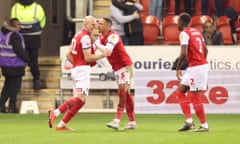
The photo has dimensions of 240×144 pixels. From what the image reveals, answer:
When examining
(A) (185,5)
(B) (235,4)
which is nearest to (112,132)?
(A) (185,5)

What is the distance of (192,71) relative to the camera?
18391 mm

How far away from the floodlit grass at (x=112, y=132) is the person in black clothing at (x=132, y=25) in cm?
330

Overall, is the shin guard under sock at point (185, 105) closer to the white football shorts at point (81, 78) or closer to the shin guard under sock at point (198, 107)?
the shin guard under sock at point (198, 107)

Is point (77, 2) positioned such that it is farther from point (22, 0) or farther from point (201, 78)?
point (201, 78)

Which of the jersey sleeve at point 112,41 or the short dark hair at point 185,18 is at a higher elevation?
the short dark hair at point 185,18

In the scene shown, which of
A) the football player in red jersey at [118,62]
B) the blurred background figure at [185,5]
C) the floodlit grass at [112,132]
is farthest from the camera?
the blurred background figure at [185,5]

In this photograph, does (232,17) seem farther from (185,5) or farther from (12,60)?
(12,60)

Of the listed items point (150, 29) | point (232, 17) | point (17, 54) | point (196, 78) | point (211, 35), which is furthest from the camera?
point (232, 17)

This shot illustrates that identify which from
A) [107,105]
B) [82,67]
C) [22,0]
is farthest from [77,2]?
[82,67]

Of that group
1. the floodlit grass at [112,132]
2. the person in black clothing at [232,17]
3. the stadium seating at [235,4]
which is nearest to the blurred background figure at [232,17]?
the person in black clothing at [232,17]

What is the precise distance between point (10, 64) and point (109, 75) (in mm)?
2590

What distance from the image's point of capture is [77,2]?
28859mm

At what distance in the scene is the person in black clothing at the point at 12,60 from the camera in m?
25.9

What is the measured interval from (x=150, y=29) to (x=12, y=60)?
411 centimetres
